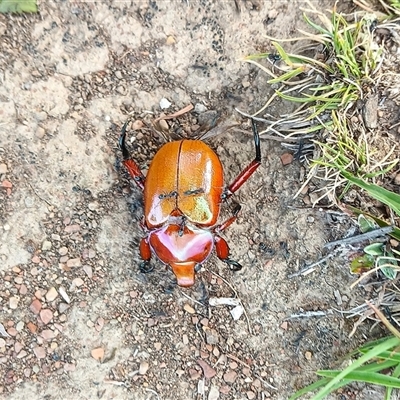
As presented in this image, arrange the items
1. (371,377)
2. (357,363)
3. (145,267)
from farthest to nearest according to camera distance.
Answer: (145,267), (371,377), (357,363)

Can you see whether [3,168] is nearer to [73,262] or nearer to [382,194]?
[73,262]

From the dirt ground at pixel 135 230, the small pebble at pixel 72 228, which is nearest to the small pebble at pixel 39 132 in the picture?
the dirt ground at pixel 135 230

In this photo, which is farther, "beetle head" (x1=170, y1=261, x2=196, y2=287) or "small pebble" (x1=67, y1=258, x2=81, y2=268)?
"small pebble" (x1=67, y1=258, x2=81, y2=268)

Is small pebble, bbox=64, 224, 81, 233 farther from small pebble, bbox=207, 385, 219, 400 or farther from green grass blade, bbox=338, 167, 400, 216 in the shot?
green grass blade, bbox=338, 167, 400, 216

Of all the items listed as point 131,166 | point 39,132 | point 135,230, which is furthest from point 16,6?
point 135,230

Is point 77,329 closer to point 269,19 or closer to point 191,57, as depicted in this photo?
point 191,57

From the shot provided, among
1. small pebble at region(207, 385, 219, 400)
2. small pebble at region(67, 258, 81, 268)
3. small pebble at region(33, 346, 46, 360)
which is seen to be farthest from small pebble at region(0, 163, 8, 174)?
small pebble at region(207, 385, 219, 400)

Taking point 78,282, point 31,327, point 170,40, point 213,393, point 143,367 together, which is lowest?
point 213,393
